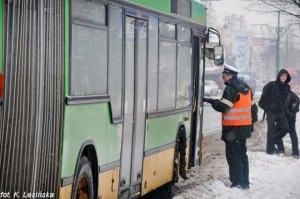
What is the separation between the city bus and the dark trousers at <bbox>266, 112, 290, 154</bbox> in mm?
4996

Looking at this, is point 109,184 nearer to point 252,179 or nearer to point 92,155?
point 92,155

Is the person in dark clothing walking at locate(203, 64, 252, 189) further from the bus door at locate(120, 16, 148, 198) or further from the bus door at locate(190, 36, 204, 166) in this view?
the bus door at locate(120, 16, 148, 198)

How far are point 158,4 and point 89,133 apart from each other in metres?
3.34

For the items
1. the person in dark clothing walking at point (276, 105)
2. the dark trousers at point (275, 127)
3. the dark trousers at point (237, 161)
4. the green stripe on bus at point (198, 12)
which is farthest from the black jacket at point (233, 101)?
the dark trousers at point (275, 127)

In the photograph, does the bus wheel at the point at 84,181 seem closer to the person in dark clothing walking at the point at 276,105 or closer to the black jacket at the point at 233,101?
the black jacket at the point at 233,101

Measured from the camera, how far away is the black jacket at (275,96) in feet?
57.5

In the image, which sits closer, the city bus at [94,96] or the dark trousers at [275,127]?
the city bus at [94,96]

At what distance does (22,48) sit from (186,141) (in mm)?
6492

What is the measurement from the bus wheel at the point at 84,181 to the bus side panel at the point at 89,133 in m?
0.22

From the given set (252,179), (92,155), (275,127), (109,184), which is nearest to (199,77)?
(252,179)

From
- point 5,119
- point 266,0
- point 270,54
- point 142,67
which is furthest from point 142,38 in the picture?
point 270,54

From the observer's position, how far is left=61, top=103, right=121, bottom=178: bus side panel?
25.2ft

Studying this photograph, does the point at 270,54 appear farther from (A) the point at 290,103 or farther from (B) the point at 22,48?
(B) the point at 22,48

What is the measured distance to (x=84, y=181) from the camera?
8.44 meters
